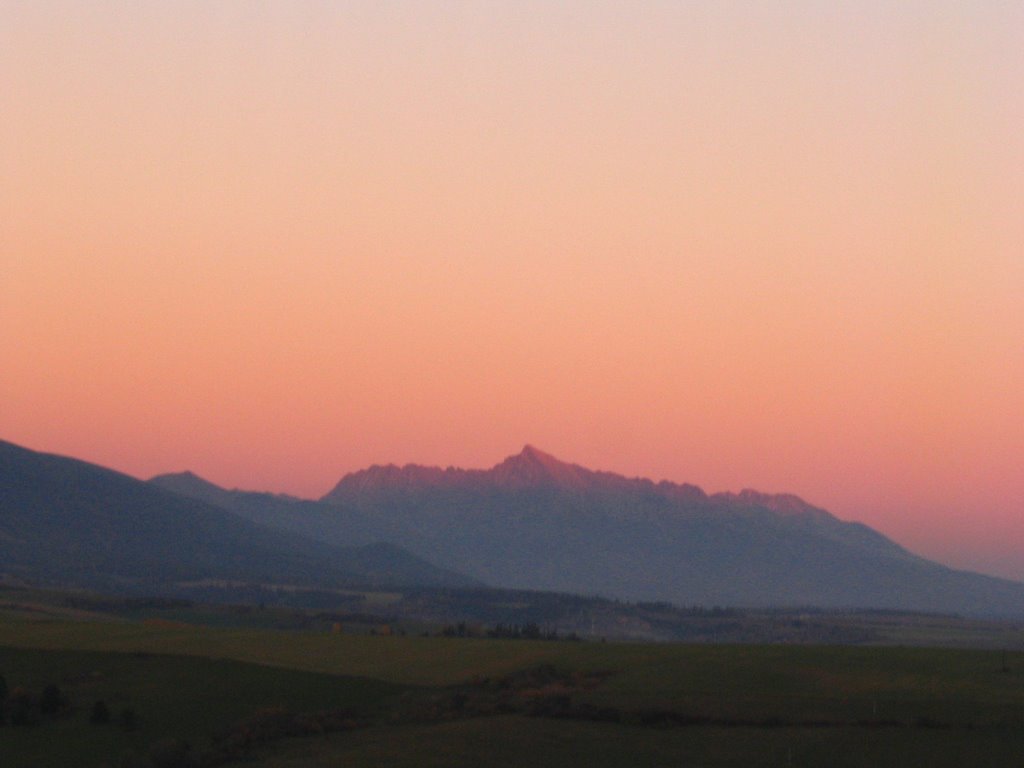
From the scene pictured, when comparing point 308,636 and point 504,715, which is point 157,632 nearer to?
point 308,636

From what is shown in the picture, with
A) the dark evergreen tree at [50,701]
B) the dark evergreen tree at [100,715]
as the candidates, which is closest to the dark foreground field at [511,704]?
the dark evergreen tree at [100,715]

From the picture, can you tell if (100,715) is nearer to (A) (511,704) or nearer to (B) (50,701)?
(B) (50,701)

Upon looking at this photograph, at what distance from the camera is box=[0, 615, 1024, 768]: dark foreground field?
82438 mm

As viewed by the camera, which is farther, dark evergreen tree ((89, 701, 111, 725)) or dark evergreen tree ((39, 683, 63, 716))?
dark evergreen tree ((39, 683, 63, 716))

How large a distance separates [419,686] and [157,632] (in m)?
56.4

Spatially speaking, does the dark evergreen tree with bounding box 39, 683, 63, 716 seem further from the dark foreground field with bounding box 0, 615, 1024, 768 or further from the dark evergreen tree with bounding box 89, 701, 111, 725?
the dark evergreen tree with bounding box 89, 701, 111, 725

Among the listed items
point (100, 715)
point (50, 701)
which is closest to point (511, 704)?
point (100, 715)

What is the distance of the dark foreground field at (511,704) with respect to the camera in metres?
82.4

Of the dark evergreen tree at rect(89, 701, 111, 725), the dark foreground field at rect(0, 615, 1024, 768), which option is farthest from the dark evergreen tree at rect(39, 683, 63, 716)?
the dark evergreen tree at rect(89, 701, 111, 725)

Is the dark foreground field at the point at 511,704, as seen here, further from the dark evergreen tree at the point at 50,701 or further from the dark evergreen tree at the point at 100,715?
the dark evergreen tree at the point at 50,701

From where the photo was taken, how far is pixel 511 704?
100m

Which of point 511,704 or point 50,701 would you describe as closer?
point 511,704

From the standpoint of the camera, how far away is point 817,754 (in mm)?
81312

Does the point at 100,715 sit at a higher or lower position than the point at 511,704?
lower
